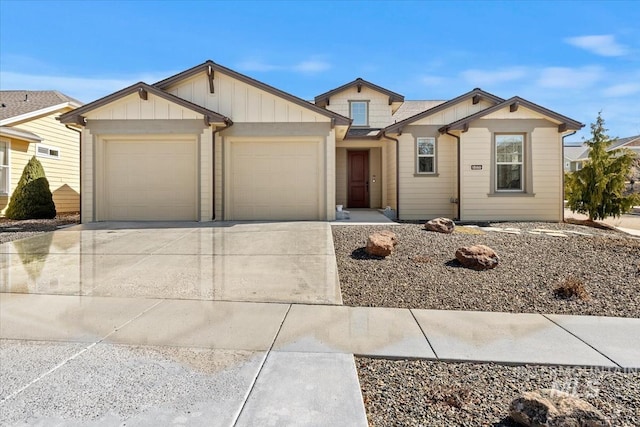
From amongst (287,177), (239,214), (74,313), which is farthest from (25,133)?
(74,313)

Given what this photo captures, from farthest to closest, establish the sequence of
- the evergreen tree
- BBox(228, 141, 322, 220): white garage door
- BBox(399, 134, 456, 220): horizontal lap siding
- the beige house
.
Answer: BBox(399, 134, 456, 220): horizontal lap siding < the evergreen tree < BBox(228, 141, 322, 220): white garage door < the beige house

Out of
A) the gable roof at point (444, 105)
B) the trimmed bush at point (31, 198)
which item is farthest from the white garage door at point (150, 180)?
the gable roof at point (444, 105)

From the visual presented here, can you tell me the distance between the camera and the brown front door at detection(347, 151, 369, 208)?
15594 mm

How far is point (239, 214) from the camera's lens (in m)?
11.3

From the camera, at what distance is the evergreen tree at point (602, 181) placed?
1212 centimetres

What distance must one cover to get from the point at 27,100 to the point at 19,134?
3622mm

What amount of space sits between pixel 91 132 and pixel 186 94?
291 cm

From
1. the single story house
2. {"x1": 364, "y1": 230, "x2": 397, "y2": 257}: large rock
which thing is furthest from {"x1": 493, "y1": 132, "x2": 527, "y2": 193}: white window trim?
the single story house

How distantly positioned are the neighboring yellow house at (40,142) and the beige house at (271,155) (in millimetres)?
5218

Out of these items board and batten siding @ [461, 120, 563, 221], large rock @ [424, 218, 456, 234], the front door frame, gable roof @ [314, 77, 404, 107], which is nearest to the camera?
large rock @ [424, 218, 456, 234]

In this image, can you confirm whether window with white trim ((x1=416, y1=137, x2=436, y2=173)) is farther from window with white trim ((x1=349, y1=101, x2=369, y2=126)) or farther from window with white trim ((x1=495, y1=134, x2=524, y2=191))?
window with white trim ((x1=349, y1=101, x2=369, y2=126))

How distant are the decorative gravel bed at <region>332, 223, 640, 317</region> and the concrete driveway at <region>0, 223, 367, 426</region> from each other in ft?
1.86

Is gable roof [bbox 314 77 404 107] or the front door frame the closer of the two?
gable roof [bbox 314 77 404 107]

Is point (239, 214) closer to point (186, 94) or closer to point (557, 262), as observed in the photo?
point (186, 94)
